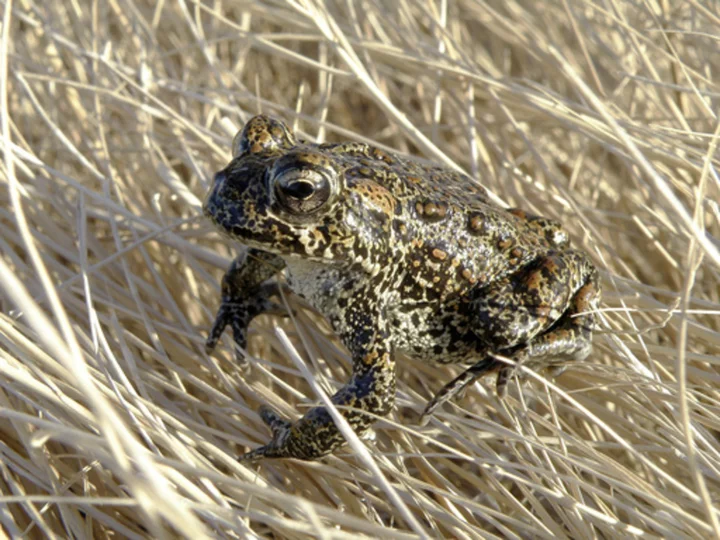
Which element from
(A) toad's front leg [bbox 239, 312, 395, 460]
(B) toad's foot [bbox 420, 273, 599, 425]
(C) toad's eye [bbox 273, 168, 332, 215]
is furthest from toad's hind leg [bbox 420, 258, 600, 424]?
(C) toad's eye [bbox 273, 168, 332, 215]

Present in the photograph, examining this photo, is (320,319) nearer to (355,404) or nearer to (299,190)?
(355,404)

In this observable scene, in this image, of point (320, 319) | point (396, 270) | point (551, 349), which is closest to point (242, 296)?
point (320, 319)

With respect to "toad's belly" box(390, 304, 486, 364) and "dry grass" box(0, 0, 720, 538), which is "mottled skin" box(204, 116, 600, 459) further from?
"dry grass" box(0, 0, 720, 538)

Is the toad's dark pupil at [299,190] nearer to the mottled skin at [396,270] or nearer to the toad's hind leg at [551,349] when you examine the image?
the mottled skin at [396,270]

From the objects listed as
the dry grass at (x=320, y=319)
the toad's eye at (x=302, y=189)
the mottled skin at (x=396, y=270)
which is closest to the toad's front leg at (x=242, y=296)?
the dry grass at (x=320, y=319)

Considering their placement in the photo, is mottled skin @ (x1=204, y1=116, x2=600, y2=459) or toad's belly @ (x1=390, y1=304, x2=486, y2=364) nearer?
mottled skin @ (x1=204, y1=116, x2=600, y2=459)

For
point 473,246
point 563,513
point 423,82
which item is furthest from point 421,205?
point 423,82
